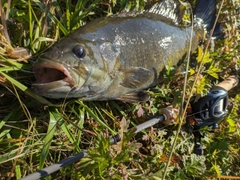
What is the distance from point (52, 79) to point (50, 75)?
4 centimetres

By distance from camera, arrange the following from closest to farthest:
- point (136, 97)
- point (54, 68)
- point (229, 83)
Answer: point (54, 68) → point (136, 97) → point (229, 83)

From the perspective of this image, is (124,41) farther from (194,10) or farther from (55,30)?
(194,10)

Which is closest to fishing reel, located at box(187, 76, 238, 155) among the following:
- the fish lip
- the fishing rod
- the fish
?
the fishing rod

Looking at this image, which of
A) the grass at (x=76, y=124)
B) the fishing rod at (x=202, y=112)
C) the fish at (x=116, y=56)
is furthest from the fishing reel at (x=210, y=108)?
the fish at (x=116, y=56)

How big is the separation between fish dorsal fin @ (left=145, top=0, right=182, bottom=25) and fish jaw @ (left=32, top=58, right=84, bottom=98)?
3.88ft

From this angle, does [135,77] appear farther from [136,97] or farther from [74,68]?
[74,68]

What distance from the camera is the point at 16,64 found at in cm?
247

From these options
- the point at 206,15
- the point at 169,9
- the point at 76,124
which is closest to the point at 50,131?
the point at 76,124

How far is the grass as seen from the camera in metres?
2.47

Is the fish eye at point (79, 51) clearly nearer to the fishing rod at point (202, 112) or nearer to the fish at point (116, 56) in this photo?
the fish at point (116, 56)

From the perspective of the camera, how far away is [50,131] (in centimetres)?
257

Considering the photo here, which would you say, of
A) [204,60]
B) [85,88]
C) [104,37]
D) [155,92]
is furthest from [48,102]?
[204,60]

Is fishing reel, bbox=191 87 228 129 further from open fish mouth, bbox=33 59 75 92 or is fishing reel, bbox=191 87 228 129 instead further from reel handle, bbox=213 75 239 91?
open fish mouth, bbox=33 59 75 92

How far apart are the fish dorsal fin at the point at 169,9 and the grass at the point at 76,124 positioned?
14 centimetres
